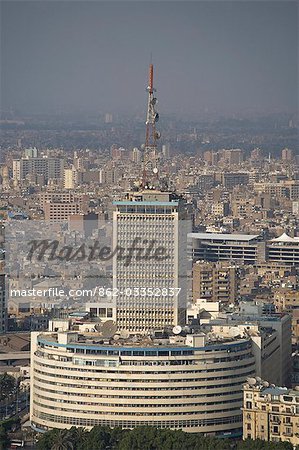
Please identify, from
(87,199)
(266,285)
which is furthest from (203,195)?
(266,285)

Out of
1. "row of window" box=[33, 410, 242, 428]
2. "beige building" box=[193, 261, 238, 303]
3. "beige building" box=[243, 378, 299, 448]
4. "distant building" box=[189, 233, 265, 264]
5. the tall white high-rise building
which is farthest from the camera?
"distant building" box=[189, 233, 265, 264]

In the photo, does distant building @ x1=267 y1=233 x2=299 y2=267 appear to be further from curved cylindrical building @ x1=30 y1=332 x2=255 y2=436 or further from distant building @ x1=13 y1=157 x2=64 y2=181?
distant building @ x1=13 y1=157 x2=64 y2=181

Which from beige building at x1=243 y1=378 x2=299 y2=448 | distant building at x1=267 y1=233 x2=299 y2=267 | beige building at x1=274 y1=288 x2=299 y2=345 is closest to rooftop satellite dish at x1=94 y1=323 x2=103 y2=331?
beige building at x1=243 y1=378 x2=299 y2=448

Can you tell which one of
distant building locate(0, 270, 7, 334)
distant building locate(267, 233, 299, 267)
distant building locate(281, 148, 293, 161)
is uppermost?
distant building locate(281, 148, 293, 161)

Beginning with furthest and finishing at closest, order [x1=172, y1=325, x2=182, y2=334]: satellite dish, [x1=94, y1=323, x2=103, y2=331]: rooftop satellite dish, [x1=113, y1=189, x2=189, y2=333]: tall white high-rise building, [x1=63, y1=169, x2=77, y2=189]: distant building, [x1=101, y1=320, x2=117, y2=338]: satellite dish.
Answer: [x1=63, y1=169, x2=77, y2=189]: distant building → [x1=113, y1=189, x2=189, y2=333]: tall white high-rise building → [x1=94, y1=323, x2=103, y2=331]: rooftop satellite dish → [x1=101, y1=320, x2=117, y2=338]: satellite dish → [x1=172, y1=325, x2=182, y2=334]: satellite dish

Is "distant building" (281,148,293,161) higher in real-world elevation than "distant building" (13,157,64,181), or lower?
higher

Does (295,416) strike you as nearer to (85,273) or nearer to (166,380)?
(166,380)

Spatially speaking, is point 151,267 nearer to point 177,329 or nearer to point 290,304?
point 177,329

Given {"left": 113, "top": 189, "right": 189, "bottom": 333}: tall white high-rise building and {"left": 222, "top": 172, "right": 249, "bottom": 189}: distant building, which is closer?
{"left": 113, "top": 189, "right": 189, "bottom": 333}: tall white high-rise building
